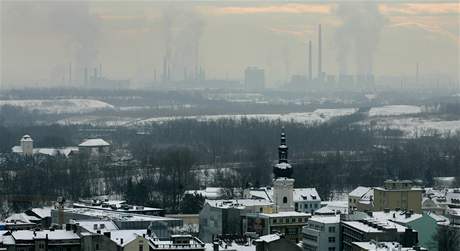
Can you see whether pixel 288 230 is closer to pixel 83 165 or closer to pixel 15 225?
pixel 15 225

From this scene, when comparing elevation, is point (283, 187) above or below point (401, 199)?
above

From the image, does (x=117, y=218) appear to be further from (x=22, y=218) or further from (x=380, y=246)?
(x=380, y=246)

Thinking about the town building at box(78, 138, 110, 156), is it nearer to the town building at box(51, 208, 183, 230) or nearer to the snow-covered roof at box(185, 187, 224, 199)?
the snow-covered roof at box(185, 187, 224, 199)

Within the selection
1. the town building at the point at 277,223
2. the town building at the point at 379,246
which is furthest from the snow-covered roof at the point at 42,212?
the town building at the point at 379,246

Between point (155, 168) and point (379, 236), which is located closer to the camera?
point (379, 236)

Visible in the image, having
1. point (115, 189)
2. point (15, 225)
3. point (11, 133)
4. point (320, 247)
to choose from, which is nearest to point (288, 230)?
point (320, 247)

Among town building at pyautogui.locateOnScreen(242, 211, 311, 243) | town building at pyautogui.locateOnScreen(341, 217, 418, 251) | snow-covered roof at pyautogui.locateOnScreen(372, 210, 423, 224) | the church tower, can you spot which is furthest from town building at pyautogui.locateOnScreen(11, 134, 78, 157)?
town building at pyautogui.locateOnScreen(341, 217, 418, 251)

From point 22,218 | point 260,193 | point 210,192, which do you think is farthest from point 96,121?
point 22,218
